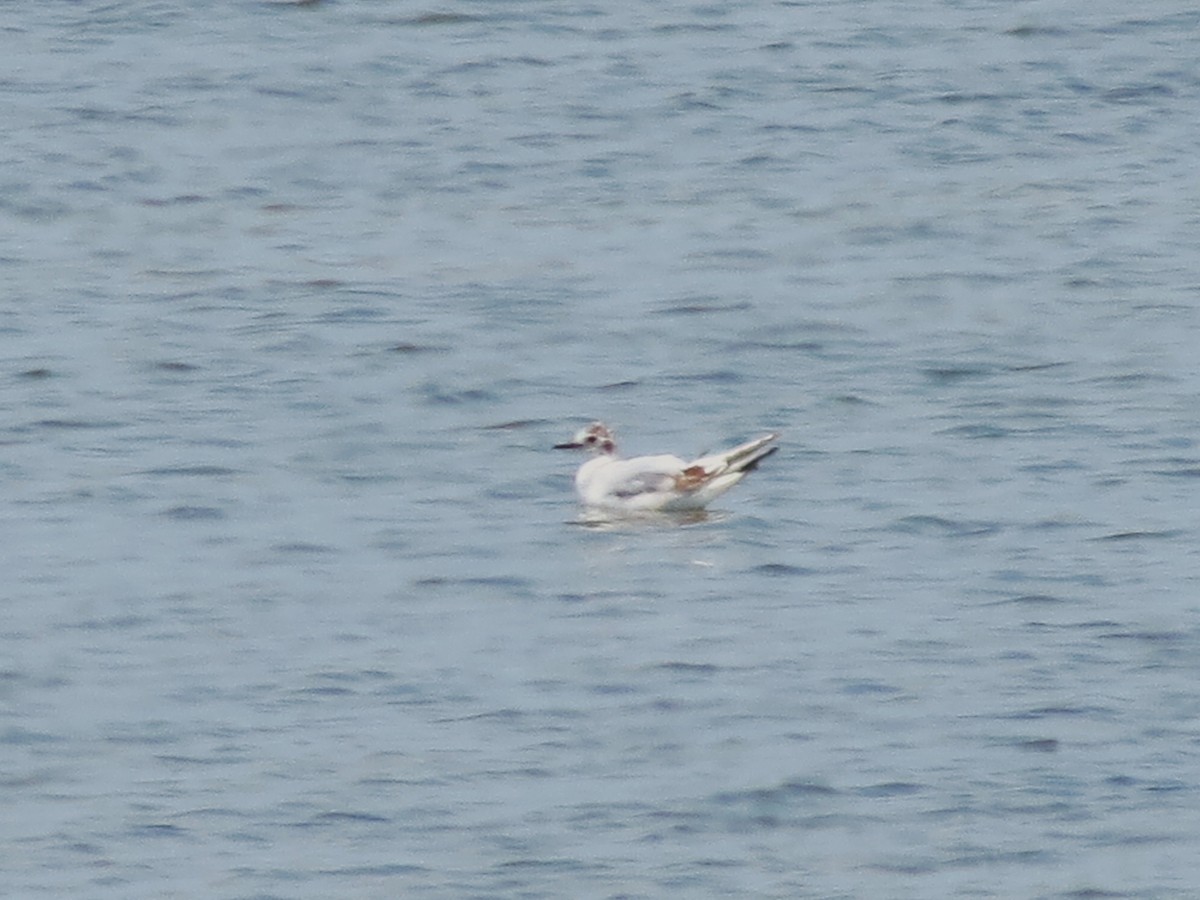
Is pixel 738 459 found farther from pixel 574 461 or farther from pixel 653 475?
pixel 574 461

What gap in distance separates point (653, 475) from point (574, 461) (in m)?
0.45

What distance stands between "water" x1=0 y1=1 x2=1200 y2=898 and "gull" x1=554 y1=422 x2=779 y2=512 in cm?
21

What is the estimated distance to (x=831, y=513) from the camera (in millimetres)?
13477

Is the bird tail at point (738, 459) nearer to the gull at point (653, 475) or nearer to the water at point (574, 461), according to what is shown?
the gull at point (653, 475)

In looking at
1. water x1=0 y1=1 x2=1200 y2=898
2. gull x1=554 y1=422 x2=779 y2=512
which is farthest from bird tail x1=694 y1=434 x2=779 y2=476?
water x1=0 y1=1 x2=1200 y2=898

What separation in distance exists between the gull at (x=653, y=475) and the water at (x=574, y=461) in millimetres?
214

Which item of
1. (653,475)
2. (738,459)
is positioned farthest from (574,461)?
(738,459)

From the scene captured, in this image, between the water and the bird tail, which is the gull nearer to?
the bird tail

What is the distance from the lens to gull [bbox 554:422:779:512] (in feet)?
45.8

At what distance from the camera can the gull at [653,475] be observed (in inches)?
549

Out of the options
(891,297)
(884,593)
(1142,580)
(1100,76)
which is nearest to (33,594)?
(884,593)

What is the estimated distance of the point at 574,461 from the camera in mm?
14594

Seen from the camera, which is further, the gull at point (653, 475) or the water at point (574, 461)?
the gull at point (653, 475)

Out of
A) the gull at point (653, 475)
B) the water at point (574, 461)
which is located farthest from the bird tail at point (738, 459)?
the water at point (574, 461)
